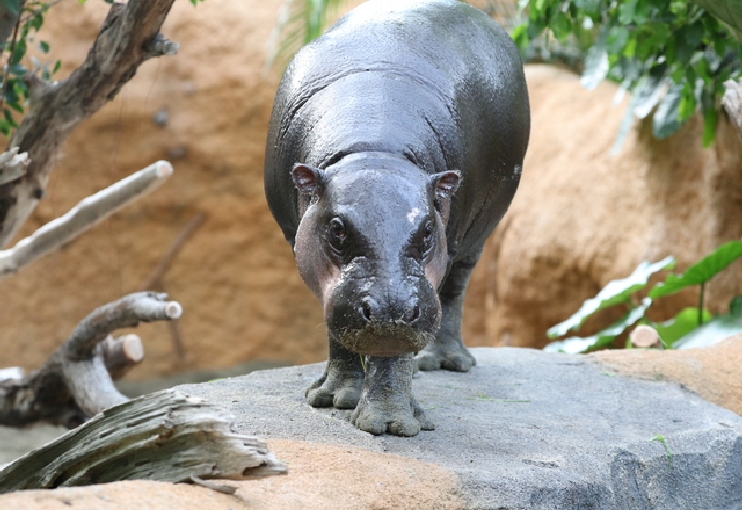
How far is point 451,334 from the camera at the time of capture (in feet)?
15.2

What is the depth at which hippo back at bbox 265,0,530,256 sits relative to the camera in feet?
10.8

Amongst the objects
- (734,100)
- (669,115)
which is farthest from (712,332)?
(669,115)

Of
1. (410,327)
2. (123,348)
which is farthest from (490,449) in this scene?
(123,348)

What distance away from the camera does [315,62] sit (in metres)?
3.62

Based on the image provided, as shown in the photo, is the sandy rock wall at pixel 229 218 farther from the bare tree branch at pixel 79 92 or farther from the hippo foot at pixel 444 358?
the bare tree branch at pixel 79 92

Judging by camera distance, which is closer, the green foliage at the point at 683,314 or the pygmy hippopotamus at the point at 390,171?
the pygmy hippopotamus at the point at 390,171

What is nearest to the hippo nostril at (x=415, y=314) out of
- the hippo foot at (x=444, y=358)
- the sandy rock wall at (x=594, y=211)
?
the hippo foot at (x=444, y=358)

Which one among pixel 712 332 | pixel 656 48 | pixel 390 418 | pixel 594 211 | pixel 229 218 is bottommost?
pixel 229 218

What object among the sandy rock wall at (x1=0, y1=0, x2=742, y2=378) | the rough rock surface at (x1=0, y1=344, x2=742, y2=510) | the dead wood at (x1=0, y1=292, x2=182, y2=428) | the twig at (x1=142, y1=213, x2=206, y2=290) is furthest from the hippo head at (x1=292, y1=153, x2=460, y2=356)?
the twig at (x1=142, y1=213, x2=206, y2=290)

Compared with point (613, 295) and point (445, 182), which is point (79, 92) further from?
point (613, 295)

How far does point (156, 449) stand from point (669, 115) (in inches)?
222

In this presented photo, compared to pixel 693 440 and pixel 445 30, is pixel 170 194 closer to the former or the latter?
pixel 445 30

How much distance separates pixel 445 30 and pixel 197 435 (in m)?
2.18

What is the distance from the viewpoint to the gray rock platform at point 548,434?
287 centimetres
